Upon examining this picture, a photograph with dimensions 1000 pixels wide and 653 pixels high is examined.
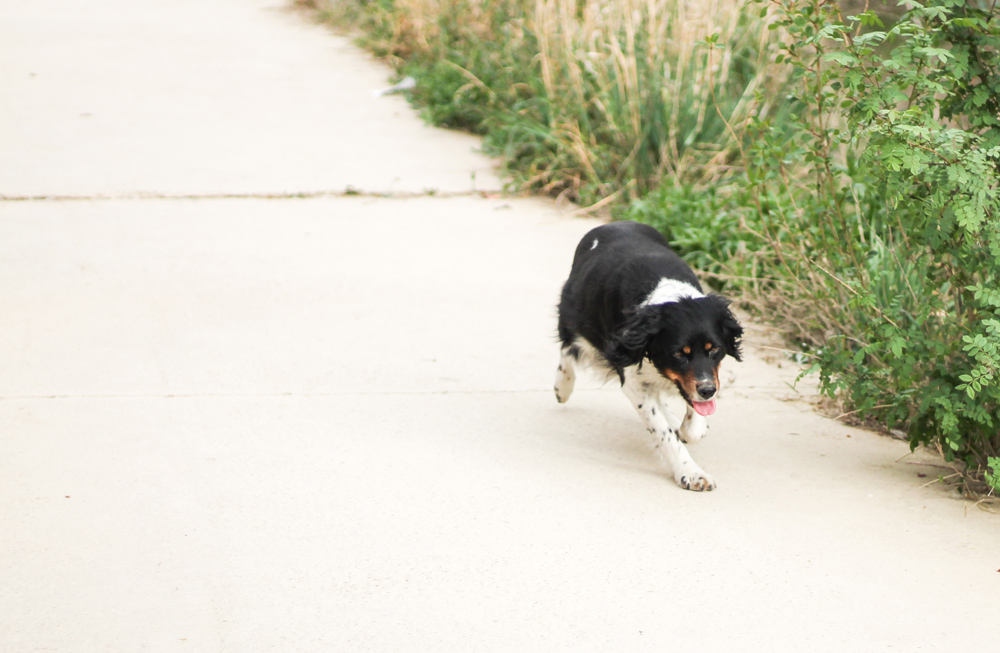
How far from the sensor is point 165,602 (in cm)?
305

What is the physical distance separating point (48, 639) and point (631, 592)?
5.44ft

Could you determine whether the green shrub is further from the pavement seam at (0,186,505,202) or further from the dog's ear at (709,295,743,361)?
the pavement seam at (0,186,505,202)

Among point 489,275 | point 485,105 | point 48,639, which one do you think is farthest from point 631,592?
point 485,105

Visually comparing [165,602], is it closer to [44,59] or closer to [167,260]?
[167,260]

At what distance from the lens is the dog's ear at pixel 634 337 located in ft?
12.9

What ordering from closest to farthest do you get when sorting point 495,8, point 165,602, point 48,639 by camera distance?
1. point 48,639
2. point 165,602
3. point 495,8

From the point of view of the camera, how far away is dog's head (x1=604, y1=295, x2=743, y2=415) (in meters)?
3.90

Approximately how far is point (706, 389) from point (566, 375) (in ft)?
3.12

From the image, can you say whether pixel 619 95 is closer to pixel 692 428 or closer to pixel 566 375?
pixel 566 375

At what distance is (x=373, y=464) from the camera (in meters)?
4.04

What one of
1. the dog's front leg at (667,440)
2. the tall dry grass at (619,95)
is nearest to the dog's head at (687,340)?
the dog's front leg at (667,440)

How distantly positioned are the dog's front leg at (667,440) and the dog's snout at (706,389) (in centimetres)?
32

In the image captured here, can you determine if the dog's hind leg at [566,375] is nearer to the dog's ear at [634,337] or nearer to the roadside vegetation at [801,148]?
the dog's ear at [634,337]

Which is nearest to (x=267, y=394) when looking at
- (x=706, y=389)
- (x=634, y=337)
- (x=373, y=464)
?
(x=373, y=464)
